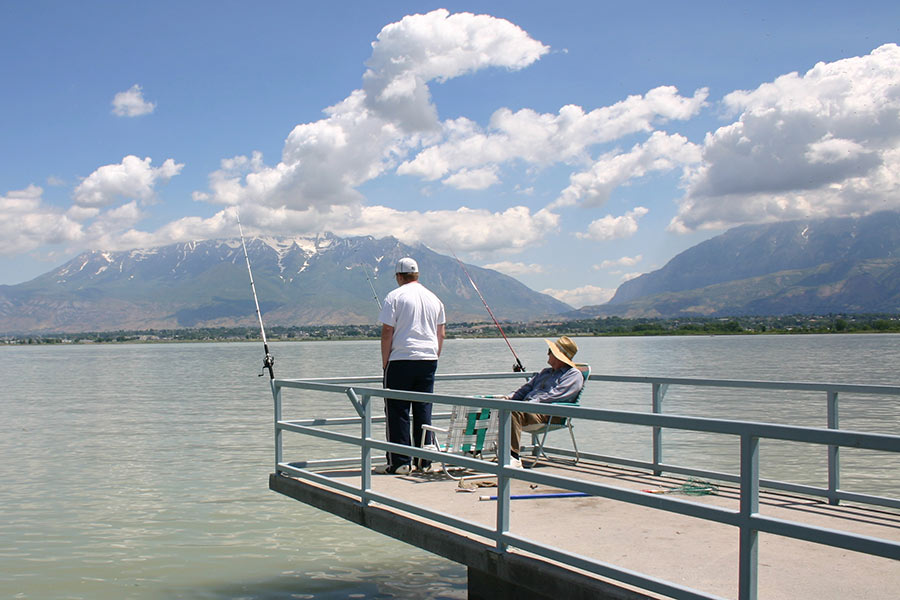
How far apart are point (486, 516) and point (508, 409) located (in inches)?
48.1

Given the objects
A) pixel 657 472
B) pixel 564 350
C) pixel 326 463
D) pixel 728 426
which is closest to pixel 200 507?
pixel 326 463

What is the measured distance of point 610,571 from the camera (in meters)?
4.23

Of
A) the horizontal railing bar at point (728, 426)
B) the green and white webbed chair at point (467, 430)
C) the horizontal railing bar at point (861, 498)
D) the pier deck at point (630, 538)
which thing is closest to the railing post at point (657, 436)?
the pier deck at point (630, 538)

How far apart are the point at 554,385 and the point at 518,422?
20.8 inches

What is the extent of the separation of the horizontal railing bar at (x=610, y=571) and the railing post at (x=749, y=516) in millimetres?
238

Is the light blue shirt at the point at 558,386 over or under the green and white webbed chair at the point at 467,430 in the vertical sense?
over

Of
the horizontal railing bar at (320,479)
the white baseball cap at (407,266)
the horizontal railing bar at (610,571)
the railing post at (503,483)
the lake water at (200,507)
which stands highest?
the white baseball cap at (407,266)

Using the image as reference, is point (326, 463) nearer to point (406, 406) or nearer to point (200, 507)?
point (406, 406)

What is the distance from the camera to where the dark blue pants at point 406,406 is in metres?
7.56

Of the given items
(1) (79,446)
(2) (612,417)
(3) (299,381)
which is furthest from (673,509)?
(1) (79,446)

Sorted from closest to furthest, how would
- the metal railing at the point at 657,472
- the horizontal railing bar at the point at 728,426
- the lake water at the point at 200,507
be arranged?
the horizontal railing bar at the point at 728,426
the metal railing at the point at 657,472
the lake water at the point at 200,507

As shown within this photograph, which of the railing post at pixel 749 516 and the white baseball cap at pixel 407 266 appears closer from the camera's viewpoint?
the railing post at pixel 749 516

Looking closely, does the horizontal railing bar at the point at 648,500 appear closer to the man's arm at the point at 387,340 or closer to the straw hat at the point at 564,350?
the man's arm at the point at 387,340

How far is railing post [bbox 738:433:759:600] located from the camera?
11.6 ft
